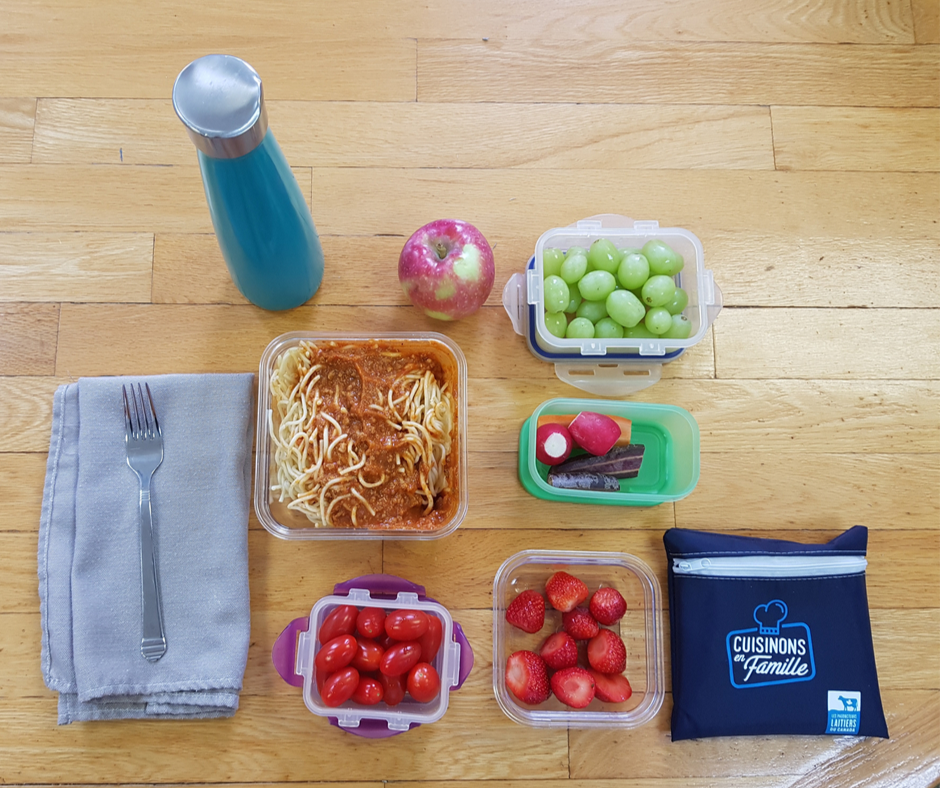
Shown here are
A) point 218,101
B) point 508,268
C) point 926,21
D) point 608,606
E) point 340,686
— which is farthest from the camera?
point 926,21

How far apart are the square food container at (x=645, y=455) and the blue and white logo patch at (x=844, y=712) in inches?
16.0

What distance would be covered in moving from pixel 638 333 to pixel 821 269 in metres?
0.41

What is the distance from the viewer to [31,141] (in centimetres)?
117

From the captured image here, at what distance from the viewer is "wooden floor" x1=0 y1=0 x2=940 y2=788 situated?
3.42ft

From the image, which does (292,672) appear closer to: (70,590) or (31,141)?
(70,590)

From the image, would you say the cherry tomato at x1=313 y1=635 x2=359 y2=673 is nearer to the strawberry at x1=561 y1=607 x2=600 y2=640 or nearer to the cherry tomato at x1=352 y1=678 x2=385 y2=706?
the cherry tomato at x1=352 y1=678 x2=385 y2=706

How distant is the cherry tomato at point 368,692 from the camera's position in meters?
0.94

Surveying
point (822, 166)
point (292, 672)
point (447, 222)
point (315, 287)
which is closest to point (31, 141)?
point (315, 287)

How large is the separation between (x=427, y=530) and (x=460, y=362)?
0.27 metres

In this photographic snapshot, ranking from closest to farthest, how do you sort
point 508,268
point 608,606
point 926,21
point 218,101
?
point 218,101 < point 608,606 < point 508,268 < point 926,21

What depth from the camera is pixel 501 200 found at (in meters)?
1.18

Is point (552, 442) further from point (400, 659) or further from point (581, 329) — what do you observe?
point (400, 659)

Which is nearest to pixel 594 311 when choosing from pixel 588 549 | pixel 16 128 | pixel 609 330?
pixel 609 330

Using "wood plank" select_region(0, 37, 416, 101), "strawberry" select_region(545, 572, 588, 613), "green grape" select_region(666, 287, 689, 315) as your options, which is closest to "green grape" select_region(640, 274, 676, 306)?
"green grape" select_region(666, 287, 689, 315)
